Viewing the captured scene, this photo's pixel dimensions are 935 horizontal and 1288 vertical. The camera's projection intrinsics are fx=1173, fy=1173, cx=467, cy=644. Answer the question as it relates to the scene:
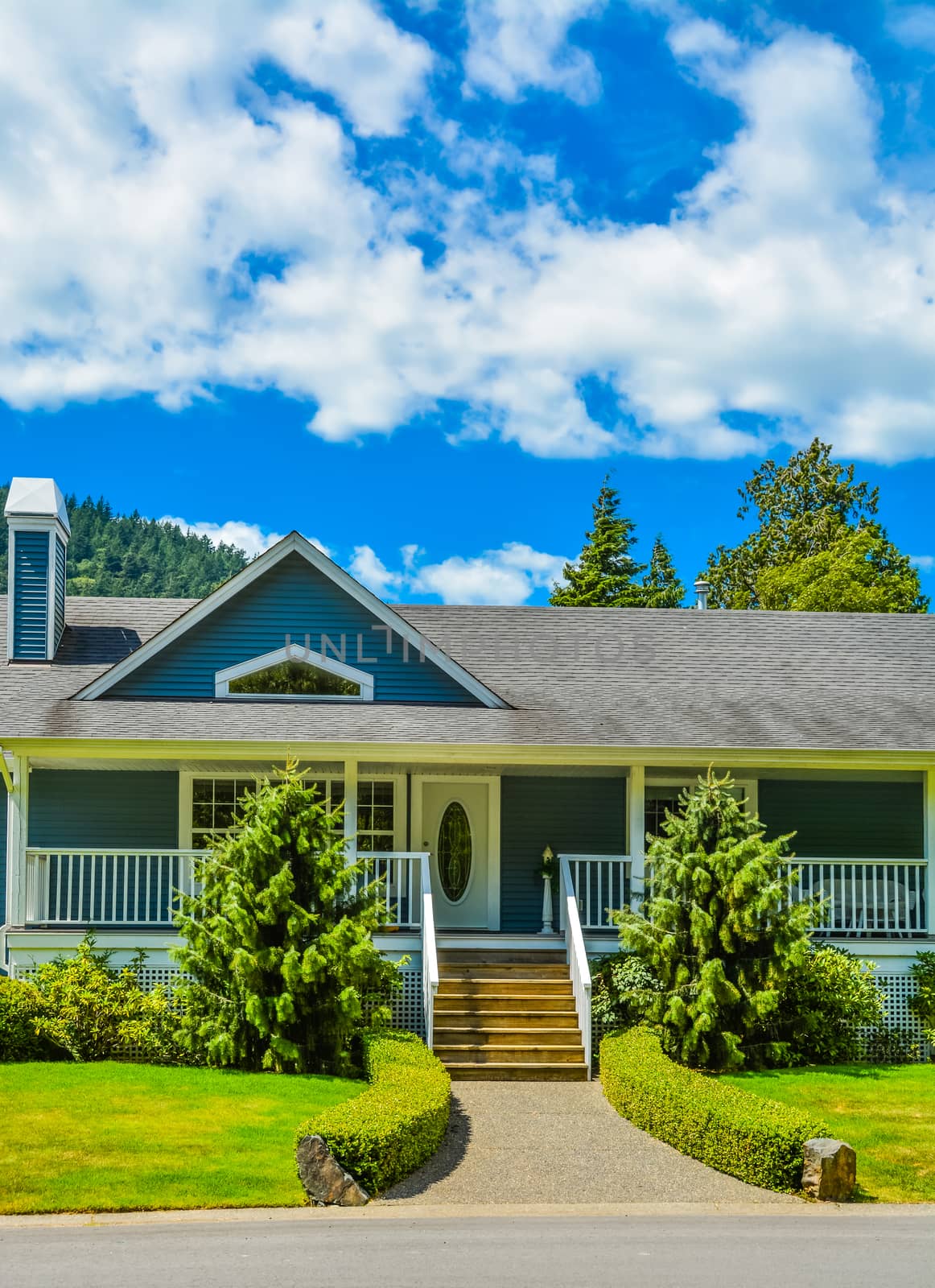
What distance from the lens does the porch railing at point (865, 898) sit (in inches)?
571

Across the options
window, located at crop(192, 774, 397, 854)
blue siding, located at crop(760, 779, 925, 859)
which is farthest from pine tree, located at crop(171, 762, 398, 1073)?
→ blue siding, located at crop(760, 779, 925, 859)

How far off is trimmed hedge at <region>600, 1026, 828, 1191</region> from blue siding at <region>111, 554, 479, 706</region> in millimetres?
6301

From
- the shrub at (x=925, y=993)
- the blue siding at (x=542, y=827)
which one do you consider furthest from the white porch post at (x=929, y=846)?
the blue siding at (x=542, y=827)

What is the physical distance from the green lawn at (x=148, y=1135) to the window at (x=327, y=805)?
5024 millimetres

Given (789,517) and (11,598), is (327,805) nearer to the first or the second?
(11,598)

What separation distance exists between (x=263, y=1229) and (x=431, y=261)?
17.5 metres

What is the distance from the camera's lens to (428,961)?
13.5 meters

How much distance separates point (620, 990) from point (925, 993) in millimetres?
3936

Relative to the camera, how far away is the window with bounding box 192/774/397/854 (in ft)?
55.1

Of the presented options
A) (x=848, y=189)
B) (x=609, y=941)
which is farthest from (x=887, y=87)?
(x=609, y=941)

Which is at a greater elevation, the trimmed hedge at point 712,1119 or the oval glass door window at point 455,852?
the oval glass door window at point 455,852

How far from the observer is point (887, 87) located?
656 inches

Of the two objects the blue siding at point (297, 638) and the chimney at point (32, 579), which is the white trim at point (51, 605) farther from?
the blue siding at point (297, 638)

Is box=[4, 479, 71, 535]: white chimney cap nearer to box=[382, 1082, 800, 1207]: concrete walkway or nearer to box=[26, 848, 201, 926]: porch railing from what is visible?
box=[26, 848, 201, 926]: porch railing
